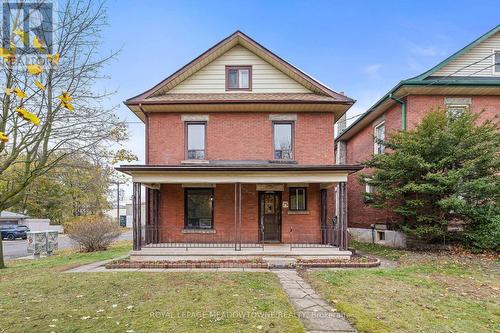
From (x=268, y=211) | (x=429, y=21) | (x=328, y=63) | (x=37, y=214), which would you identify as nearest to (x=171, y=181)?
(x=268, y=211)

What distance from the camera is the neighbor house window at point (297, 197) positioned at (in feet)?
43.9

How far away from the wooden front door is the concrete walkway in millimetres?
5365

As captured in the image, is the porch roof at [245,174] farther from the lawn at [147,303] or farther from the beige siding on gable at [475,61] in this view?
the beige siding on gable at [475,61]

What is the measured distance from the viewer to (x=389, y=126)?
609 inches

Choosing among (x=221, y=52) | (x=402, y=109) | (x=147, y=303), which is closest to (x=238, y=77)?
(x=221, y=52)

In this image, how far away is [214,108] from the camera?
43.7 feet

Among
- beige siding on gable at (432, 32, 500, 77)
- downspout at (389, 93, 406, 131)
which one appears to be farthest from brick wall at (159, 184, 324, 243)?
beige siding on gable at (432, 32, 500, 77)

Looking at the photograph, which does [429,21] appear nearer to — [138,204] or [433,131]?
[433,131]

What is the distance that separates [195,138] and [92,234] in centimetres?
787

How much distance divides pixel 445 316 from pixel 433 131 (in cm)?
844

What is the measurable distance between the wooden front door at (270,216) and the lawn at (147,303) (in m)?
4.93

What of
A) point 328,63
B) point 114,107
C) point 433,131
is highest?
point 328,63

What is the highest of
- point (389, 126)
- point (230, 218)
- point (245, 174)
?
point (389, 126)

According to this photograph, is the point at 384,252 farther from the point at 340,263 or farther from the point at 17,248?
the point at 17,248
